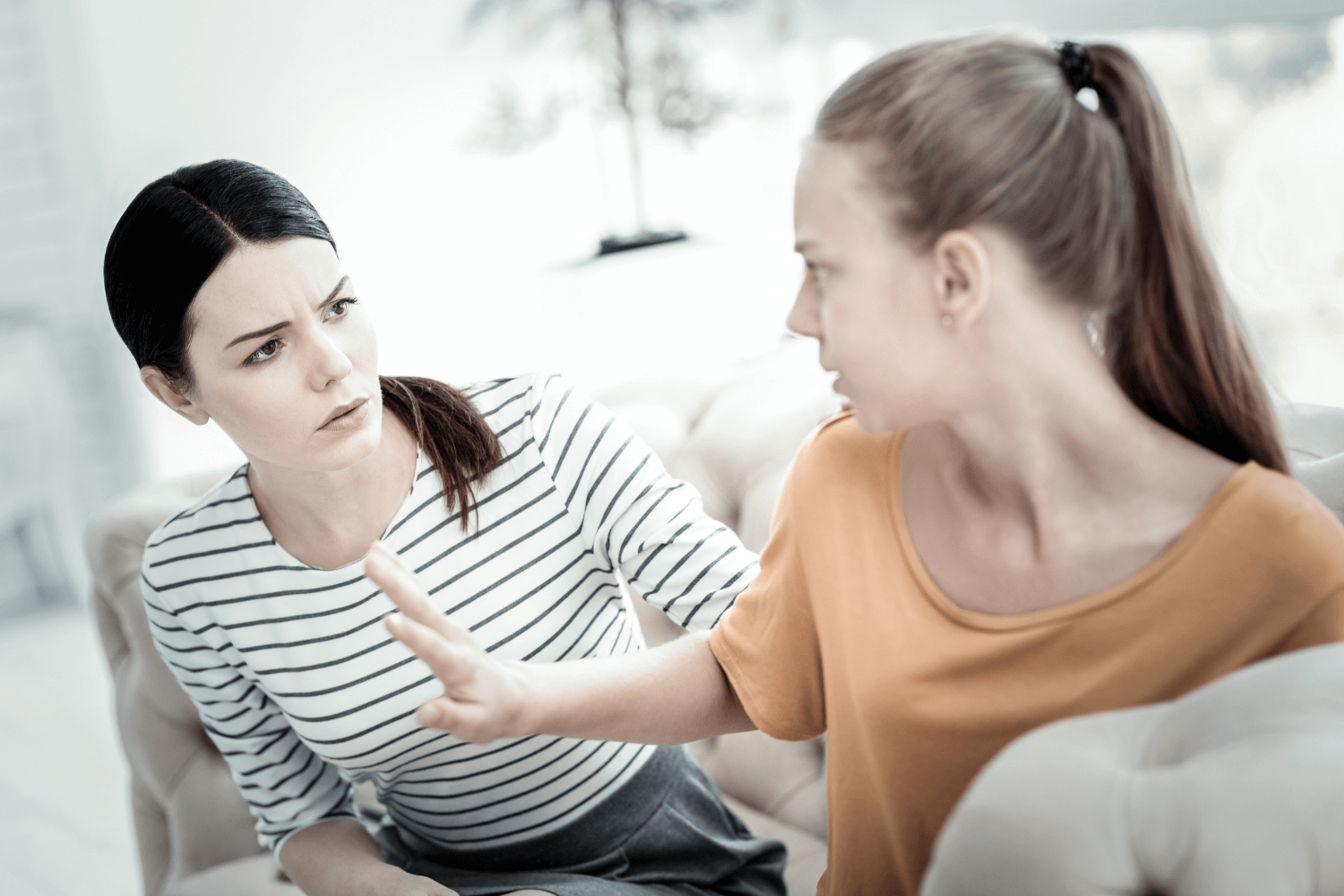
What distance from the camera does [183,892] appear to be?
50.6 inches

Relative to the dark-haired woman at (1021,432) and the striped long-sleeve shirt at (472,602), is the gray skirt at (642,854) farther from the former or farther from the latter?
the dark-haired woman at (1021,432)

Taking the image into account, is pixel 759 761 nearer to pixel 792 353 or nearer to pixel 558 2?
pixel 792 353

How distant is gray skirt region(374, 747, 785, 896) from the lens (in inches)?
40.8

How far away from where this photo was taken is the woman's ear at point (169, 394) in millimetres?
972

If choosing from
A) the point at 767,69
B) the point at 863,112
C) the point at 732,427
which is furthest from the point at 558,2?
the point at 863,112

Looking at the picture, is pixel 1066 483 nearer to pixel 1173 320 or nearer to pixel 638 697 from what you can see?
pixel 1173 320

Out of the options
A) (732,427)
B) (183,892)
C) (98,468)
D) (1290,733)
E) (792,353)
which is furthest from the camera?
(98,468)

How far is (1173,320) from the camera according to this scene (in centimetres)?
69

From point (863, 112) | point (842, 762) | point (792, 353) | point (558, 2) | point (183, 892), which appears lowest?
point (183, 892)

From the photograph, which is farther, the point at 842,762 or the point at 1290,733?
the point at 842,762

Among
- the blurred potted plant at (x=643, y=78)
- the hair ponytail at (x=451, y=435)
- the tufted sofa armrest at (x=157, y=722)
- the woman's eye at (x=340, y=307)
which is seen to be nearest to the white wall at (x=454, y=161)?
the blurred potted plant at (x=643, y=78)

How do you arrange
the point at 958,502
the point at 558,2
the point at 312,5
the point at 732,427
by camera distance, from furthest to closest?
the point at 558,2 < the point at 312,5 < the point at 732,427 < the point at 958,502

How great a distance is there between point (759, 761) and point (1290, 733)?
871 millimetres

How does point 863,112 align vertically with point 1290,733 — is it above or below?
above
